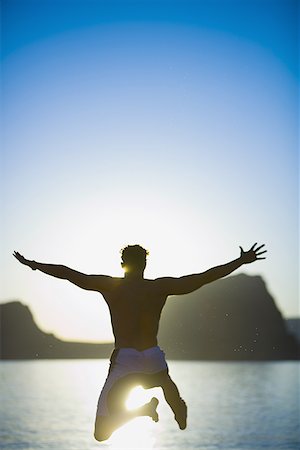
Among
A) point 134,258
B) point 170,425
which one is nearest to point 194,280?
point 134,258

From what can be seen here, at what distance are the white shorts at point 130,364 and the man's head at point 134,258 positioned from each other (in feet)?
3.59

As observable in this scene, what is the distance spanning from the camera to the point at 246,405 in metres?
153

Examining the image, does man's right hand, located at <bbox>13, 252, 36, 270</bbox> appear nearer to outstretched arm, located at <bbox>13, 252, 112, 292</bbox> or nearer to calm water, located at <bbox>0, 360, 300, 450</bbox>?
outstretched arm, located at <bbox>13, 252, 112, 292</bbox>

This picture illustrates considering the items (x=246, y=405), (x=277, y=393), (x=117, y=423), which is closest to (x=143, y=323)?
(x=117, y=423)

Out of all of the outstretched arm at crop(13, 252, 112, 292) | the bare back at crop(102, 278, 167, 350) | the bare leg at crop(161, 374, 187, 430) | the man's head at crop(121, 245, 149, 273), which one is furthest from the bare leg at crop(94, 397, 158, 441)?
the man's head at crop(121, 245, 149, 273)

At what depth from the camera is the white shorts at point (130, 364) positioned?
11062 millimetres

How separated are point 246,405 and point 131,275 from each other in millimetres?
146519

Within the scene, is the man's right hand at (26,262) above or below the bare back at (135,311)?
above

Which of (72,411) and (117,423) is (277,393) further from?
(117,423)

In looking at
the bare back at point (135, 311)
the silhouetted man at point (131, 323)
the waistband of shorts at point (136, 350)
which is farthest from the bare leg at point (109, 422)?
the bare back at point (135, 311)

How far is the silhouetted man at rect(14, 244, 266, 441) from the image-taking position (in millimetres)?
11117

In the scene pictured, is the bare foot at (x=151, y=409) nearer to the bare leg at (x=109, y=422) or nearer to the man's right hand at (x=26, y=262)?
the bare leg at (x=109, y=422)

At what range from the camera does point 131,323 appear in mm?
11164

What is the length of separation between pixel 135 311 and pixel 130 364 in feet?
2.30
